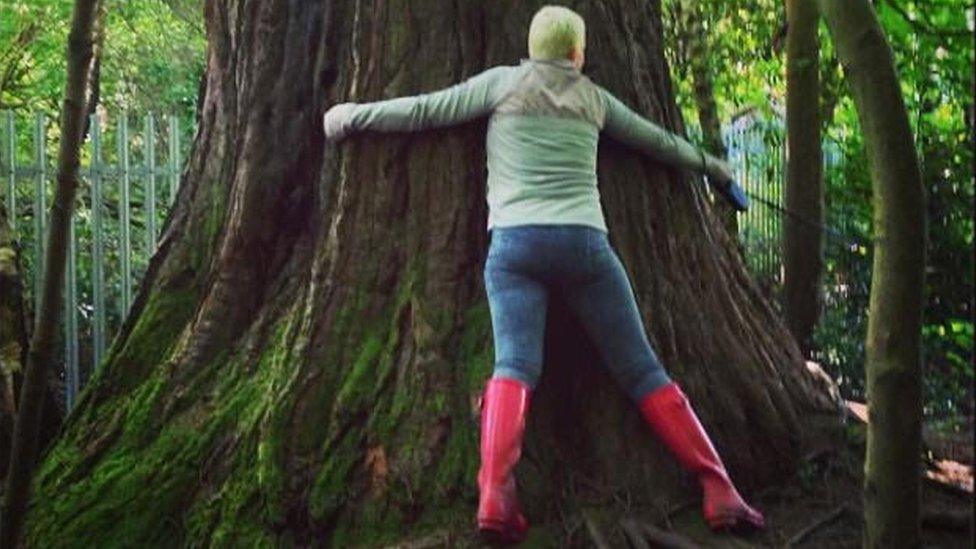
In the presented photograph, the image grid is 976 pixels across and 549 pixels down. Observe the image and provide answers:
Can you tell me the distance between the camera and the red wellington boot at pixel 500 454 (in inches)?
226

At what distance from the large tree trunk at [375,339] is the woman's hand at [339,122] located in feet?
0.49

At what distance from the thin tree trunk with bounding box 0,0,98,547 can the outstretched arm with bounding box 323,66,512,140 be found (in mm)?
1576

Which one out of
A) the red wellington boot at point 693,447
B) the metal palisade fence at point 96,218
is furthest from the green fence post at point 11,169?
the red wellington boot at point 693,447

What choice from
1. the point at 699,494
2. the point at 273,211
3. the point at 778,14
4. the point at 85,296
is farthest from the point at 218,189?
the point at 778,14

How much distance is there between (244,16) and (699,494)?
10.8 ft

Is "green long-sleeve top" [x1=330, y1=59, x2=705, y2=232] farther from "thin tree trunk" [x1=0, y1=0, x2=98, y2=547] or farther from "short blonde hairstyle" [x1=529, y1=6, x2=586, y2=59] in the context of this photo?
"thin tree trunk" [x1=0, y1=0, x2=98, y2=547]

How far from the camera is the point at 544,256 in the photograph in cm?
589

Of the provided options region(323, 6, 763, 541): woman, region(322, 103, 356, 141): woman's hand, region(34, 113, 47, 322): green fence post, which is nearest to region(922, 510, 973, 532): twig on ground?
region(323, 6, 763, 541): woman

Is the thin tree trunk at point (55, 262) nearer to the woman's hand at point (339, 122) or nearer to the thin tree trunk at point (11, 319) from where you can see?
the woman's hand at point (339, 122)

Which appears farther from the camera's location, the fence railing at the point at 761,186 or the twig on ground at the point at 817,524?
the fence railing at the point at 761,186

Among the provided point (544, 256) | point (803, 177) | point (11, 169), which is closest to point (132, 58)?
point (11, 169)

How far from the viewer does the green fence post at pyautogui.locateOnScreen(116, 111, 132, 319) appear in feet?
32.3

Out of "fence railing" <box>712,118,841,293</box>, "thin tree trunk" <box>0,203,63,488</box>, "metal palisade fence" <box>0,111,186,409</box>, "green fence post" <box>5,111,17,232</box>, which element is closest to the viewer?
"thin tree trunk" <box>0,203,63,488</box>

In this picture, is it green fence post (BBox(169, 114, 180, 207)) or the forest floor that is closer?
the forest floor
